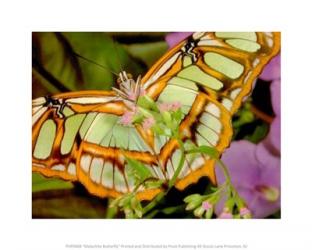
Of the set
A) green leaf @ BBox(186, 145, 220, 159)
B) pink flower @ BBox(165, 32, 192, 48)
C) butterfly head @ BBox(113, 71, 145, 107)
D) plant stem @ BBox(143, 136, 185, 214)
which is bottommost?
plant stem @ BBox(143, 136, 185, 214)

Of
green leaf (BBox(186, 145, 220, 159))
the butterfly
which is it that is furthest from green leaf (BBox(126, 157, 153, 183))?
green leaf (BBox(186, 145, 220, 159))

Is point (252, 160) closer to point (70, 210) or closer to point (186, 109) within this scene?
point (186, 109)

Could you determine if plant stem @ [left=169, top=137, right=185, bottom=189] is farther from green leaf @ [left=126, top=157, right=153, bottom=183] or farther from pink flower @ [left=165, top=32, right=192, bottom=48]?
pink flower @ [left=165, top=32, right=192, bottom=48]

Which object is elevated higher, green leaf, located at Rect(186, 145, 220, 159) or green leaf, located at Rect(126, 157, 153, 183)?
green leaf, located at Rect(186, 145, 220, 159)
